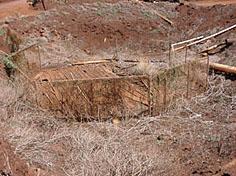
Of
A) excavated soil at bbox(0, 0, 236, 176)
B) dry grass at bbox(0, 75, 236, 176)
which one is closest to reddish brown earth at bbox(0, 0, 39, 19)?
excavated soil at bbox(0, 0, 236, 176)

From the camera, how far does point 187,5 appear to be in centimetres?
1853

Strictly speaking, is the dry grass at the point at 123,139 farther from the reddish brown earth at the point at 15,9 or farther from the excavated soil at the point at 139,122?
the reddish brown earth at the point at 15,9

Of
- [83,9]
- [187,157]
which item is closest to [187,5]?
[83,9]

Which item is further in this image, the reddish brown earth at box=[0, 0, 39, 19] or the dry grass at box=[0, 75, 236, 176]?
the reddish brown earth at box=[0, 0, 39, 19]

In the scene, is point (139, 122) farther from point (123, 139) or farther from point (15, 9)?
point (15, 9)

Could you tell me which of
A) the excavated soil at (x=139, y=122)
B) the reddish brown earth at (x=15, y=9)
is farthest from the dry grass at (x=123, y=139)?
the reddish brown earth at (x=15, y=9)

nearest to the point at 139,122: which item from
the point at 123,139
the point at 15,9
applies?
the point at 123,139

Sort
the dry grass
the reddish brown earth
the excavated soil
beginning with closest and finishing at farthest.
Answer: the dry grass
the excavated soil
the reddish brown earth

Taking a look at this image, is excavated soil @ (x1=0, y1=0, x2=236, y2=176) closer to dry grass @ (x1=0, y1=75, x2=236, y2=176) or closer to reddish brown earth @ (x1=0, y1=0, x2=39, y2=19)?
dry grass @ (x1=0, y1=75, x2=236, y2=176)

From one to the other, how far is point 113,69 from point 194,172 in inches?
222

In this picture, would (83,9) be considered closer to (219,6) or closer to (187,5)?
(187,5)

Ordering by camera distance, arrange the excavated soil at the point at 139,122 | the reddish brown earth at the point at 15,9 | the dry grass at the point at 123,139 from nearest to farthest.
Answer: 1. the dry grass at the point at 123,139
2. the excavated soil at the point at 139,122
3. the reddish brown earth at the point at 15,9

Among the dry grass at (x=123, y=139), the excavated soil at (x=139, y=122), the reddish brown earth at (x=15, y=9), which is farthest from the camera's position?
the reddish brown earth at (x=15, y=9)

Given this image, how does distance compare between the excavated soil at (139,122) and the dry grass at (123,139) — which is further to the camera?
the excavated soil at (139,122)
